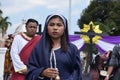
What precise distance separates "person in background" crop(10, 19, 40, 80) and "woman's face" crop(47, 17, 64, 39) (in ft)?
8.25

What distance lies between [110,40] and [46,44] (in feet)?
Result: 37.9

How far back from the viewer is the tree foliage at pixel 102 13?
69.4m

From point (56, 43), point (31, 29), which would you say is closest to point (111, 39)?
point (31, 29)

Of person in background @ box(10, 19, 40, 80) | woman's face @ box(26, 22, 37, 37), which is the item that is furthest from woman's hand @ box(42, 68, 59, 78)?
woman's face @ box(26, 22, 37, 37)

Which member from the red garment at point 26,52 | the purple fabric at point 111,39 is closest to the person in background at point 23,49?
the red garment at point 26,52

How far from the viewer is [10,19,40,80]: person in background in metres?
7.46

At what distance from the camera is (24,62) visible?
25.0ft

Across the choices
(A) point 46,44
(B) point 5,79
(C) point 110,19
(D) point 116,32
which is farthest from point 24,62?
(C) point 110,19

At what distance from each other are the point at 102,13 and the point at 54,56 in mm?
72798

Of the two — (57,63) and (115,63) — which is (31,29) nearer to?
(115,63)

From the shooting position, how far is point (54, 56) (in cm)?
482

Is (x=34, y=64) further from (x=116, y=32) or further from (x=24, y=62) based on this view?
(x=116, y=32)

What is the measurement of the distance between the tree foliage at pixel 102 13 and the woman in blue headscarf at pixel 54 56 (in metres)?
62.6

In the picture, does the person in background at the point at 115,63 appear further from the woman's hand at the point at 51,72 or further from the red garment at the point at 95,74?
the red garment at the point at 95,74
